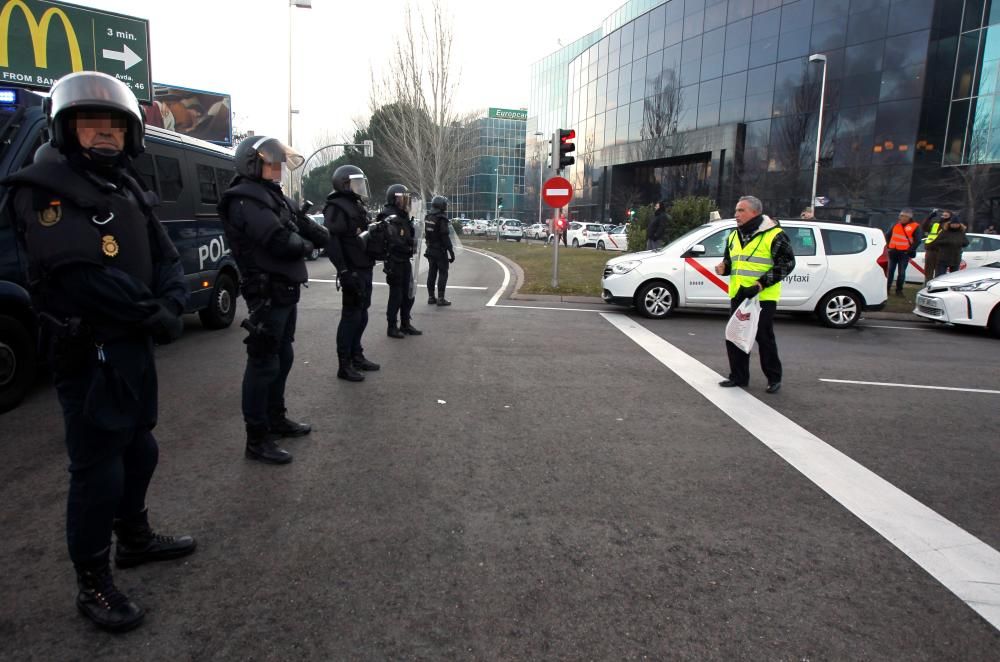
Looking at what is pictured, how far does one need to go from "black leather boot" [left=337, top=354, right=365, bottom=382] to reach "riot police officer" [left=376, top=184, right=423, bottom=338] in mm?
1844

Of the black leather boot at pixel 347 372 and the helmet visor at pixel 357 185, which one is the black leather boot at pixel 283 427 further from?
the helmet visor at pixel 357 185

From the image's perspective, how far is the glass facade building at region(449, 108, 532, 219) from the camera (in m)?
81.8

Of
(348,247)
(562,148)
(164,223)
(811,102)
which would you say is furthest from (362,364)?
(811,102)

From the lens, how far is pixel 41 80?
34.5 ft

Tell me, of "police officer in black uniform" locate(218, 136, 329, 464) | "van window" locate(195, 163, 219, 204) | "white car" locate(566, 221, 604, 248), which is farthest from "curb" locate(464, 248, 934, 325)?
"white car" locate(566, 221, 604, 248)

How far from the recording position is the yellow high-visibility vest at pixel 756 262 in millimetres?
5973

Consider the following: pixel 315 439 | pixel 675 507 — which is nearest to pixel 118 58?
pixel 315 439

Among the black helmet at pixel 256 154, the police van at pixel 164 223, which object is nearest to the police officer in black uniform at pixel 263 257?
the black helmet at pixel 256 154

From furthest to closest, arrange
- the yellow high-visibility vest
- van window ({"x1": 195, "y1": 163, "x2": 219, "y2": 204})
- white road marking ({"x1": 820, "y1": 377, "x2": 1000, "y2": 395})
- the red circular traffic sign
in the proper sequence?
the red circular traffic sign → van window ({"x1": 195, "y1": 163, "x2": 219, "y2": 204}) → white road marking ({"x1": 820, "y1": 377, "x2": 1000, "y2": 395}) → the yellow high-visibility vest

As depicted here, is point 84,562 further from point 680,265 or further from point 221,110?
point 221,110

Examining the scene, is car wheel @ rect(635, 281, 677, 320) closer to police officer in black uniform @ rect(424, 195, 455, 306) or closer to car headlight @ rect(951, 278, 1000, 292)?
police officer in black uniform @ rect(424, 195, 455, 306)

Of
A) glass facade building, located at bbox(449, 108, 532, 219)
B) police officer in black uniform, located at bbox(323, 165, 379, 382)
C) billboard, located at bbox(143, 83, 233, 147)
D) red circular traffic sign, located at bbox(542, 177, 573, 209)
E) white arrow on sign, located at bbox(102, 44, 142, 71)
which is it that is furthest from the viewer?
glass facade building, located at bbox(449, 108, 532, 219)

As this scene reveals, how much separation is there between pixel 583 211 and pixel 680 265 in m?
44.5

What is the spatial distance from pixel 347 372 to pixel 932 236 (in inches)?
520
